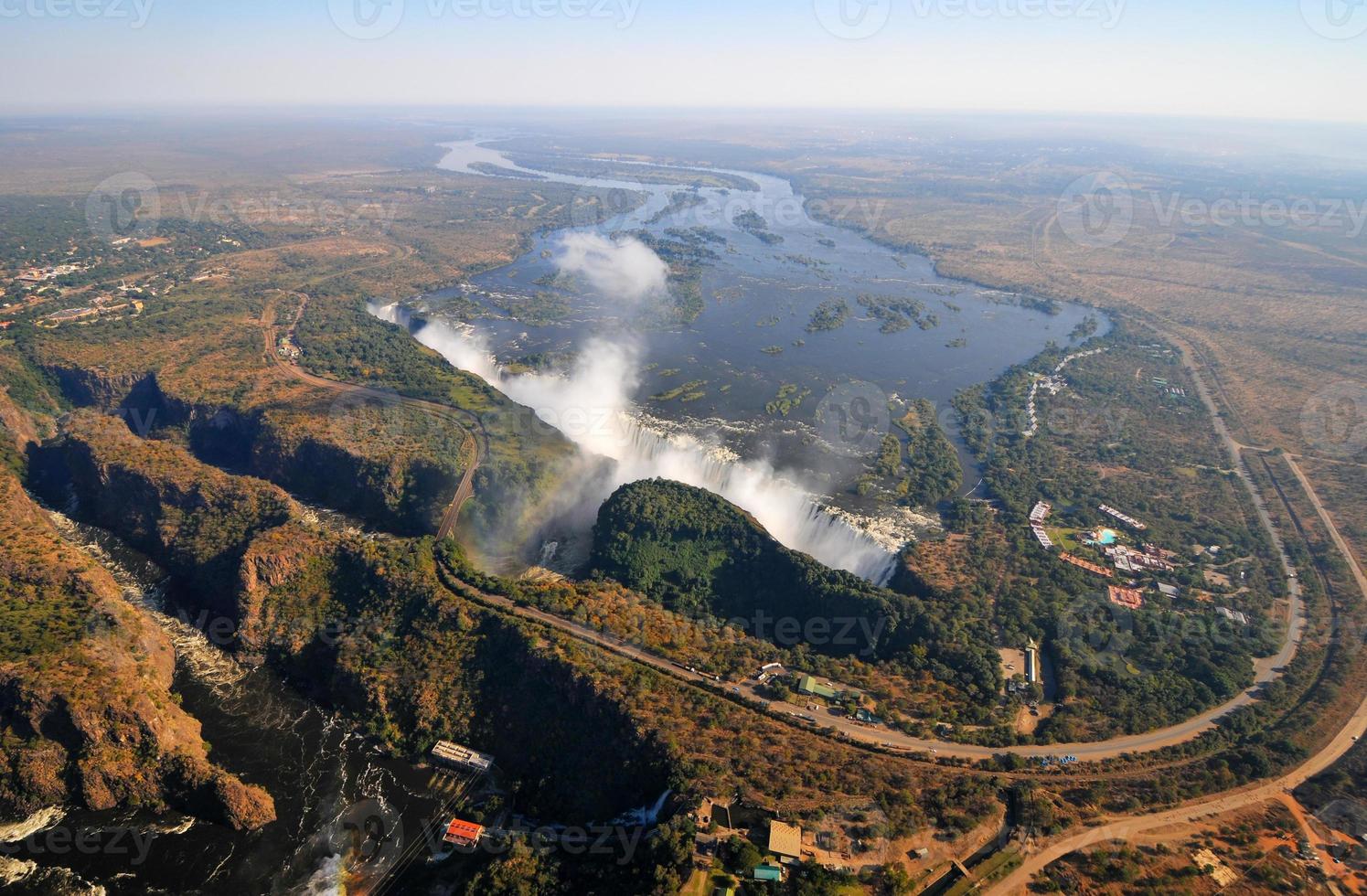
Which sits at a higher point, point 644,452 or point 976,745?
point 644,452

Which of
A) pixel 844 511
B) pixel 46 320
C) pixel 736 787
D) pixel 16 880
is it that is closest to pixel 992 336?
pixel 844 511

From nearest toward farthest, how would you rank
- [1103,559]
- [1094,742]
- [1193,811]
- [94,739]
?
[1193,811], [94,739], [1094,742], [1103,559]

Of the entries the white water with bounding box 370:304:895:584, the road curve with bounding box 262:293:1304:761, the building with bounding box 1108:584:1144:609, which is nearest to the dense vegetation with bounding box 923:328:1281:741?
the road curve with bounding box 262:293:1304:761

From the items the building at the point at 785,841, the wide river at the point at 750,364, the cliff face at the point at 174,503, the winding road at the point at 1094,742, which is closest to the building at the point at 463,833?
the winding road at the point at 1094,742

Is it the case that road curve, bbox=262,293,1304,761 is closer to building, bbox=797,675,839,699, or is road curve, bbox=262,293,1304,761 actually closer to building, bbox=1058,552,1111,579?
building, bbox=797,675,839,699

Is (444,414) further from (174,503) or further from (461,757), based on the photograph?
(461,757)

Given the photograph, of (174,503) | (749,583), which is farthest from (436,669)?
(174,503)

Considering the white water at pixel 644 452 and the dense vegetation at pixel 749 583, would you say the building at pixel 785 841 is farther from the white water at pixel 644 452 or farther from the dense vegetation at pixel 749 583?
the white water at pixel 644 452
